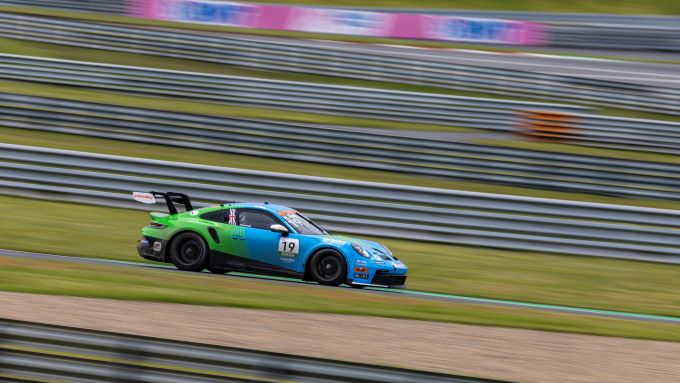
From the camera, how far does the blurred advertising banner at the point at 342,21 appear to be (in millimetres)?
33281

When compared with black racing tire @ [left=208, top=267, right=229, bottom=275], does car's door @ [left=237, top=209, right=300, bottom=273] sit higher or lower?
higher

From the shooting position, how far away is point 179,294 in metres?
10.7

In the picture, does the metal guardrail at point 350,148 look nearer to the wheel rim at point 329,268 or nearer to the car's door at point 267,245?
the car's door at point 267,245

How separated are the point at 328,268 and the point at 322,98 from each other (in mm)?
10408

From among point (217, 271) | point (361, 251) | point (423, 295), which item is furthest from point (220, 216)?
point (423, 295)

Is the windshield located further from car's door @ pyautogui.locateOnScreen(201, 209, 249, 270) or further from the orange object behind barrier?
the orange object behind barrier

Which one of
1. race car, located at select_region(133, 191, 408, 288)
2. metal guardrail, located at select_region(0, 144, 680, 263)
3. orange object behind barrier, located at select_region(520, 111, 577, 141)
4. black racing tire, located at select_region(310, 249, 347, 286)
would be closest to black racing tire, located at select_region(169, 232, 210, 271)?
race car, located at select_region(133, 191, 408, 288)

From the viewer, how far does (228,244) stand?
12.6m

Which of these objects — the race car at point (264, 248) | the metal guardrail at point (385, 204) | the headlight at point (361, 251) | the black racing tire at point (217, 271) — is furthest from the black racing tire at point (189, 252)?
the metal guardrail at point (385, 204)

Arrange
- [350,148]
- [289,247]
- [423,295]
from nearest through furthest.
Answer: [423,295] → [289,247] → [350,148]

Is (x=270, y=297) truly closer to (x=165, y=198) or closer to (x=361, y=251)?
(x=361, y=251)

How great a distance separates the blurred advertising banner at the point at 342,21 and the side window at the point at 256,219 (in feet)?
69.3

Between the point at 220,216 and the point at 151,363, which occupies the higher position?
the point at 220,216

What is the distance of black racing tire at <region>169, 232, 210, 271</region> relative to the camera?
41.8 feet
